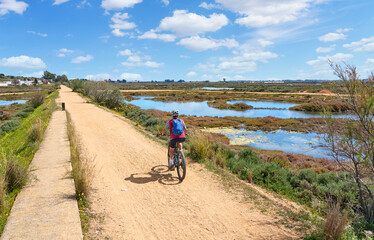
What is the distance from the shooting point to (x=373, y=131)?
445cm

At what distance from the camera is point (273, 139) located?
72.8 ft

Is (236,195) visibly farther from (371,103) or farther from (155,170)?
(371,103)

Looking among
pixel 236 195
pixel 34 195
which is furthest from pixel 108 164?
pixel 236 195

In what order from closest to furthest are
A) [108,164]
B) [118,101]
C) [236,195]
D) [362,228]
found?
[362,228]
[236,195]
[108,164]
[118,101]

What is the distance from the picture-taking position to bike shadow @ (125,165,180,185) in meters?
7.16

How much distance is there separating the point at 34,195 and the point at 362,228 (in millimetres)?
6875

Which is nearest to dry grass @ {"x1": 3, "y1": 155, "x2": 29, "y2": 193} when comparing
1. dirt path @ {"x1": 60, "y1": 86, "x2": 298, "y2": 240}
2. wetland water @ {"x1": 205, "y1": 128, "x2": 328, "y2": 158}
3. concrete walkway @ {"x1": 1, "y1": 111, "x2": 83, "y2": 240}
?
concrete walkway @ {"x1": 1, "y1": 111, "x2": 83, "y2": 240}

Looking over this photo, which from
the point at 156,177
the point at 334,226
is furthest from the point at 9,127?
the point at 334,226

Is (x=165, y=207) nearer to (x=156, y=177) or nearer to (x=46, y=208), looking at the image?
(x=156, y=177)

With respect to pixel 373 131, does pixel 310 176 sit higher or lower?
lower

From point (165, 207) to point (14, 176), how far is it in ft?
12.7

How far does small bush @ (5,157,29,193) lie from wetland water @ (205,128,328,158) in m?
16.6

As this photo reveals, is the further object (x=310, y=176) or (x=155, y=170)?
(x=310, y=176)

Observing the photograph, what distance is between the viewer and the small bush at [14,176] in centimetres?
576
